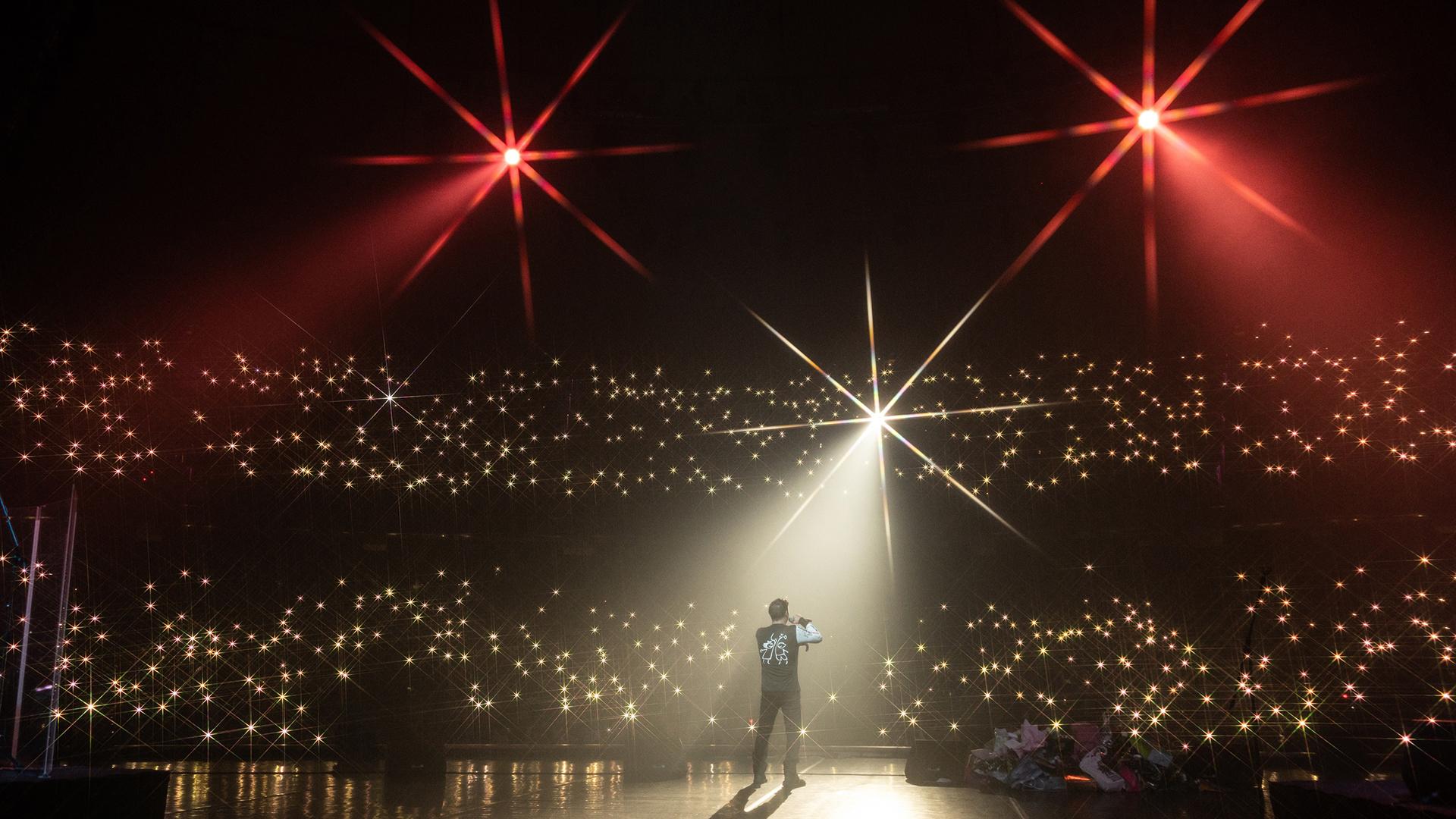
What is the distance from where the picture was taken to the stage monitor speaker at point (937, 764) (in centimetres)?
612

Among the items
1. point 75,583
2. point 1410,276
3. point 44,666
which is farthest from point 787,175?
point 75,583

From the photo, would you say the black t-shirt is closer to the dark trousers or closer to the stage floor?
the dark trousers

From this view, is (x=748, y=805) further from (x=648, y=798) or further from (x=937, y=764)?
(x=937, y=764)

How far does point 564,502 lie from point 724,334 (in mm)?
2127

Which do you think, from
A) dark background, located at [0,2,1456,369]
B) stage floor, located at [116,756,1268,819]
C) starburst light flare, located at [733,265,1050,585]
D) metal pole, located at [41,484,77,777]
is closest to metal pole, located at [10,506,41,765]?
metal pole, located at [41,484,77,777]

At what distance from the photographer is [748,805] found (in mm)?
5438

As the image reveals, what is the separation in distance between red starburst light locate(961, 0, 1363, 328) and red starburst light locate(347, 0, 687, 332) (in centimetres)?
295

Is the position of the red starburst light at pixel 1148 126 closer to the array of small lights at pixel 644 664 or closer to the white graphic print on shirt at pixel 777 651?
the array of small lights at pixel 644 664

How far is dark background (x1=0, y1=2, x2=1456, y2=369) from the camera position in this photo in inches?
242

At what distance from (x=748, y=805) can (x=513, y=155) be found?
5061 mm

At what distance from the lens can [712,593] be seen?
9.03 m

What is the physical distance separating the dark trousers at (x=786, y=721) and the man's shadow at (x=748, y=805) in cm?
17

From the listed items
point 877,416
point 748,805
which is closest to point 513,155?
point 877,416

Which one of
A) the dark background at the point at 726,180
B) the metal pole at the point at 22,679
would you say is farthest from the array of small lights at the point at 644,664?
the metal pole at the point at 22,679
